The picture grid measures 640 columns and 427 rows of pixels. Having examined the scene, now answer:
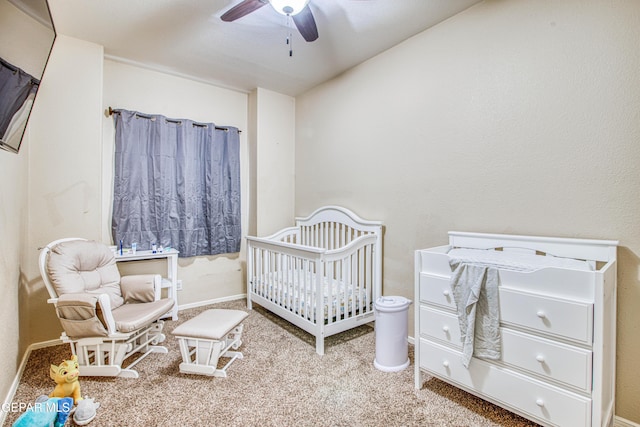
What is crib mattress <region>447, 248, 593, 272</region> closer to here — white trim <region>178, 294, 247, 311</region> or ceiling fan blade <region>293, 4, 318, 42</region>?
ceiling fan blade <region>293, 4, 318, 42</region>

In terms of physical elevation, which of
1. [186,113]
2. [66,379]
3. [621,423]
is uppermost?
[186,113]

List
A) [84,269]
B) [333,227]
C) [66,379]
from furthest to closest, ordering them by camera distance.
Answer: [333,227] → [84,269] → [66,379]

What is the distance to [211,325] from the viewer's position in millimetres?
2111

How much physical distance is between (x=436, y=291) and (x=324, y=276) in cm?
96

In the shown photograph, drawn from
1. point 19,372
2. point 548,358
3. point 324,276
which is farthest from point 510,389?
point 19,372

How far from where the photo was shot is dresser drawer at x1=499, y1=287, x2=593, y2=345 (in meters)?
1.32

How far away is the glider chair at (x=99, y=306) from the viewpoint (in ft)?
6.40

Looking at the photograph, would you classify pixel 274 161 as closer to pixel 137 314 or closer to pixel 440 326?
pixel 137 314

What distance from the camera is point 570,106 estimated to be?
1749 mm

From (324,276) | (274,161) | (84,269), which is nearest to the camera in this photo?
(84,269)

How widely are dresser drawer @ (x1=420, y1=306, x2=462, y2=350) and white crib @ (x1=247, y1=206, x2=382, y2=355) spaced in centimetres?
74

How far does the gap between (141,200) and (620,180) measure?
3.69 meters

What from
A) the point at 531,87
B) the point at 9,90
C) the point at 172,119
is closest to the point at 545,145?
the point at 531,87

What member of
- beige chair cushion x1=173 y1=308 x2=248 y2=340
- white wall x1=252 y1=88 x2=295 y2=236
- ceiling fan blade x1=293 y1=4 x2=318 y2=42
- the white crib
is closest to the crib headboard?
the white crib
